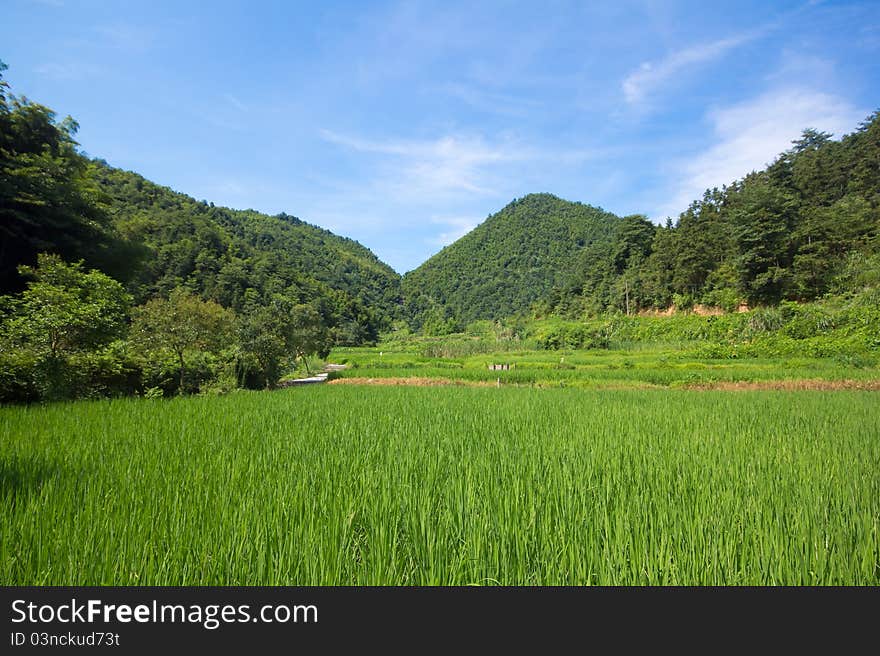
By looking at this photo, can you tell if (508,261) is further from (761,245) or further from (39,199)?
(39,199)

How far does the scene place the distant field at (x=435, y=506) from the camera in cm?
167

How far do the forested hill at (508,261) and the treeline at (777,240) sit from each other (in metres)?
37.8

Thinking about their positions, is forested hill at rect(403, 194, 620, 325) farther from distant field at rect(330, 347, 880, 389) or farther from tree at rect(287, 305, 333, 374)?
tree at rect(287, 305, 333, 374)

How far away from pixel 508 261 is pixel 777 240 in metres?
69.5

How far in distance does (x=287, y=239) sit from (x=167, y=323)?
9000 cm

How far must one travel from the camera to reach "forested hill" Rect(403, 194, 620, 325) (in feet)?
283

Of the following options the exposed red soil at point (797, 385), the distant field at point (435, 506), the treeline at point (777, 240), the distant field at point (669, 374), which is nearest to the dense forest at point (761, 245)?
the treeline at point (777, 240)

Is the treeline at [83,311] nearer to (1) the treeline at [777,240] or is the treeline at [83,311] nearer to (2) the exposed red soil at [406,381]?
(2) the exposed red soil at [406,381]

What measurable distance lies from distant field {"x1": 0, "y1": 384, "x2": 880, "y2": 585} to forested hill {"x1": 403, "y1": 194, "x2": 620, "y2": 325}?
250ft

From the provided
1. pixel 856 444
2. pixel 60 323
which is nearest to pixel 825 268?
pixel 856 444

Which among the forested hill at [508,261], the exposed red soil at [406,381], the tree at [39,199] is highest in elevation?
the forested hill at [508,261]

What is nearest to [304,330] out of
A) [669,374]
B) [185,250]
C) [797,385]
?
[669,374]

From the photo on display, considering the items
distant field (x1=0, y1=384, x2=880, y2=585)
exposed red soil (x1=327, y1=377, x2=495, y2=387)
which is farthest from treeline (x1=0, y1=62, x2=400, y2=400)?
distant field (x1=0, y1=384, x2=880, y2=585)

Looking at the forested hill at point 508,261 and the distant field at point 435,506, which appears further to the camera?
the forested hill at point 508,261
